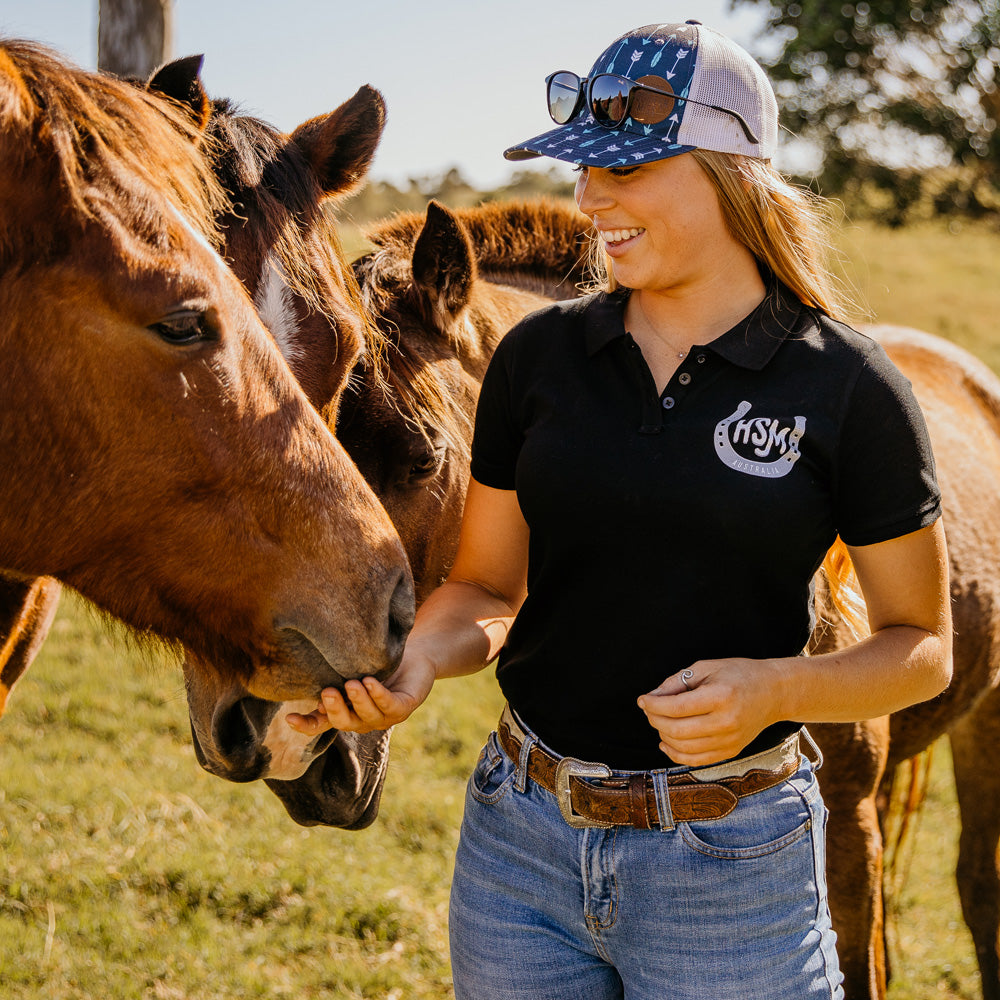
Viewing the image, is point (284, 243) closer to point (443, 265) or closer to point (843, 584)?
point (443, 265)

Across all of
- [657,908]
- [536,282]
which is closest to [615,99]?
[657,908]

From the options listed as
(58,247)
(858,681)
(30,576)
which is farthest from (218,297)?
(858,681)

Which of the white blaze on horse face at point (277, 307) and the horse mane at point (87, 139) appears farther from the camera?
the white blaze on horse face at point (277, 307)

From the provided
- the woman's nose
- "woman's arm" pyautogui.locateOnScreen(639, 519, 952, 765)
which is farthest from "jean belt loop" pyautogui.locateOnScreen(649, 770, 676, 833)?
the woman's nose

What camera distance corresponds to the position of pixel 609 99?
1757 mm

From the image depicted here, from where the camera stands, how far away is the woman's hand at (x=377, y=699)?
5.56 ft

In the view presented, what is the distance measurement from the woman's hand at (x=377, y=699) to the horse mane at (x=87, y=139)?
0.87m

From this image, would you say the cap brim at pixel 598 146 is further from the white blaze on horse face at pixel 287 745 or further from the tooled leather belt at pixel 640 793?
the white blaze on horse face at pixel 287 745

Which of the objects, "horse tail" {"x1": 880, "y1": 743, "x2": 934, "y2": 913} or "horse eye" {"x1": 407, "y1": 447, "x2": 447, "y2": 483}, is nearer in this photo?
"horse eye" {"x1": 407, "y1": 447, "x2": 447, "y2": 483}

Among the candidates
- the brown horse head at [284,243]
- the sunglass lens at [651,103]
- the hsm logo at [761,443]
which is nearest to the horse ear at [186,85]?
the brown horse head at [284,243]

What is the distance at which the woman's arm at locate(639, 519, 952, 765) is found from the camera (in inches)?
56.5

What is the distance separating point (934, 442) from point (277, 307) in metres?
2.65

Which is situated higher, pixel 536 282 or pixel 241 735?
pixel 536 282

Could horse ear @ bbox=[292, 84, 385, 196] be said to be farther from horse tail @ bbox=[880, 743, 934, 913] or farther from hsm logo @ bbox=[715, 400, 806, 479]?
horse tail @ bbox=[880, 743, 934, 913]
